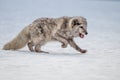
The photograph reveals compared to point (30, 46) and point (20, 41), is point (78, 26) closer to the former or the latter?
point (30, 46)

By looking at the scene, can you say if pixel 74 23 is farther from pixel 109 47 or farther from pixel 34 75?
pixel 34 75

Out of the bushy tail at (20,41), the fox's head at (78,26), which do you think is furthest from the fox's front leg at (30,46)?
the fox's head at (78,26)

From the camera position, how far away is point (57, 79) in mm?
8312

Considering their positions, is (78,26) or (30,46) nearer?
(78,26)

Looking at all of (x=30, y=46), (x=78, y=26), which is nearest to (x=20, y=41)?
(x=30, y=46)

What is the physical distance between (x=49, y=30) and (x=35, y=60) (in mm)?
1732

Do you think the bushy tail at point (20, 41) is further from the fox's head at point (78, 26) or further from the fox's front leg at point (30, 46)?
the fox's head at point (78, 26)

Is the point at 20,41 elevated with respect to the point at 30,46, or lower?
elevated

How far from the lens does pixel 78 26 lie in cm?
1198

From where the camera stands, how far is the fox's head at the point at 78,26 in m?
11.9

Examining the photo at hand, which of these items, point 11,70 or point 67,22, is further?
point 67,22

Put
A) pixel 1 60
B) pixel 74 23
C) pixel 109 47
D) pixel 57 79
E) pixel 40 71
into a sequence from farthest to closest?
1. pixel 109 47
2. pixel 74 23
3. pixel 1 60
4. pixel 40 71
5. pixel 57 79

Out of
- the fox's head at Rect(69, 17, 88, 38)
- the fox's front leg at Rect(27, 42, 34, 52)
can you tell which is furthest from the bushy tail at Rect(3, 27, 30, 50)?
the fox's head at Rect(69, 17, 88, 38)

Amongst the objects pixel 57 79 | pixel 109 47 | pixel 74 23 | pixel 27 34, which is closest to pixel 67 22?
pixel 74 23
